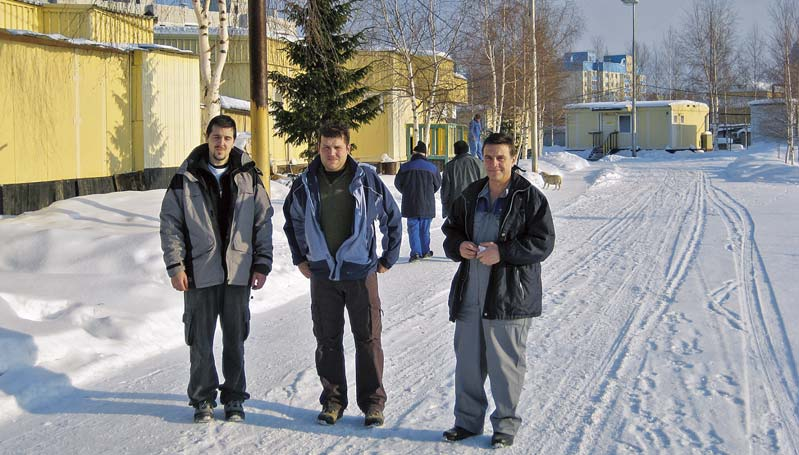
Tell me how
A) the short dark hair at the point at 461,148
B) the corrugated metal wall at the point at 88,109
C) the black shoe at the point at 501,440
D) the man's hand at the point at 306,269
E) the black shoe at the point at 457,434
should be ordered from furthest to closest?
the corrugated metal wall at the point at 88,109 → the short dark hair at the point at 461,148 → the man's hand at the point at 306,269 → the black shoe at the point at 457,434 → the black shoe at the point at 501,440

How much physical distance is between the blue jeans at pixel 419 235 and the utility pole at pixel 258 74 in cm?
249

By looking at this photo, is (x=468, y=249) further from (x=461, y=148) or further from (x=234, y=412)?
(x=461, y=148)

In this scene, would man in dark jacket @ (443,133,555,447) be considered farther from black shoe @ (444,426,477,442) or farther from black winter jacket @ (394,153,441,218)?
black winter jacket @ (394,153,441,218)

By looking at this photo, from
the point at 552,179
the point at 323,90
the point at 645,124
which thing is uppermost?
the point at 645,124

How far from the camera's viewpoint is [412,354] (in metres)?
6.92

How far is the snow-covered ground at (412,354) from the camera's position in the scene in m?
4.98

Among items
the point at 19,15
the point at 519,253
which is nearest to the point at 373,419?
the point at 519,253

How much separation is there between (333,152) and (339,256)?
0.65 metres

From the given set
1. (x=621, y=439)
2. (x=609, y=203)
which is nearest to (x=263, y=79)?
(x=621, y=439)

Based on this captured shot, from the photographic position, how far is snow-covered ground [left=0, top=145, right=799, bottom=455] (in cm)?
498

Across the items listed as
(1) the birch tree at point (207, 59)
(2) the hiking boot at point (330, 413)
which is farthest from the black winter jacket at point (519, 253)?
(1) the birch tree at point (207, 59)

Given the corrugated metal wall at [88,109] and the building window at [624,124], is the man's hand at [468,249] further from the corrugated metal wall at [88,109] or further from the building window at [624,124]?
the building window at [624,124]

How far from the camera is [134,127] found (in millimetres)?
17078

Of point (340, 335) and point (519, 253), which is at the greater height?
point (519, 253)
